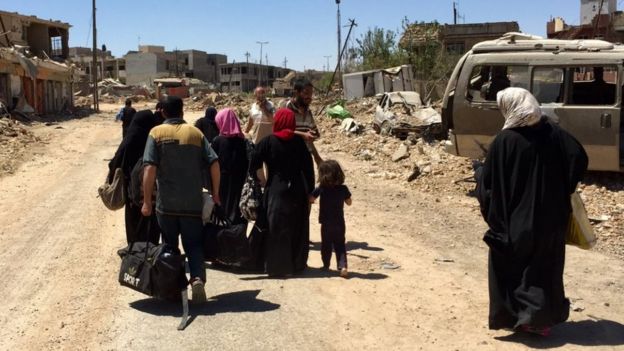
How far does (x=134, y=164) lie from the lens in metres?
5.68

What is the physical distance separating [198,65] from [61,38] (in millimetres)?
43504

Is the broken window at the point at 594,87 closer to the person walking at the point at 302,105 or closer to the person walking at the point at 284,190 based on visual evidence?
the person walking at the point at 302,105

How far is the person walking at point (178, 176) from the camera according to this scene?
488cm

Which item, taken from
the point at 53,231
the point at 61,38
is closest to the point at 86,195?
the point at 53,231

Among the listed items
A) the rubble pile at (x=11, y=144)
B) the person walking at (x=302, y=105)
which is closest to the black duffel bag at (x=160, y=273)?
the person walking at (x=302, y=105)

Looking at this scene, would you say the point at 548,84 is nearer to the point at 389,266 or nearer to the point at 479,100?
the point at 479,100

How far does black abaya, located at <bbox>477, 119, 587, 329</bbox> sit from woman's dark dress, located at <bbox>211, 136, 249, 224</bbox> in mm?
3037

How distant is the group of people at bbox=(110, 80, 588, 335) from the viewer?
4117mm

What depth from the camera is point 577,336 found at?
4.40m

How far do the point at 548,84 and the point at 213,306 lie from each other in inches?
263

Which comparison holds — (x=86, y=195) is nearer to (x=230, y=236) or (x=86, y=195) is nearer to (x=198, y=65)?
(x=230, y=236)

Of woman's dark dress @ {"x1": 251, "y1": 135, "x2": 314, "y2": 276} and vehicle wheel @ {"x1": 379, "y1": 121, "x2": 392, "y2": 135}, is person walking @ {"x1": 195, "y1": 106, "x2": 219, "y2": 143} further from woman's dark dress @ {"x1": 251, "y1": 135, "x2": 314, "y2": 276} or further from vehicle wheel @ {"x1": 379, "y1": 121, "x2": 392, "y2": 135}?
vehicle wheel @ {"x1": 379, "y1": 121, "x2": 392, "y2": 135}

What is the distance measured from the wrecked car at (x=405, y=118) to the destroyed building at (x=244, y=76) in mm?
68606

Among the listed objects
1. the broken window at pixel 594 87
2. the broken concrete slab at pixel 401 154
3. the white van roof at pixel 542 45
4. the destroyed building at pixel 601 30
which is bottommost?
the broken concrete slab at pixel 401 154
